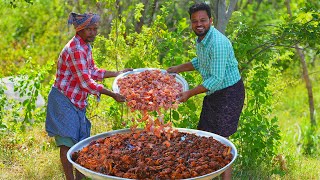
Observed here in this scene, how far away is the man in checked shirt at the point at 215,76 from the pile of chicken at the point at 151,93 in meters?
0.16

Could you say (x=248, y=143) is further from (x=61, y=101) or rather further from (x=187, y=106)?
(x=61, y=101)

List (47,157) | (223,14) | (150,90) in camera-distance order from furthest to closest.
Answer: (47,157) < (223,14) < (150,90)

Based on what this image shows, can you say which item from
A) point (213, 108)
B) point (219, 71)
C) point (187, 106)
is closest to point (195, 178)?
point (219, 71)

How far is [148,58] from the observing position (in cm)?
562

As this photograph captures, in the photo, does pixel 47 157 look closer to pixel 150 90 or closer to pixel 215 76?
pixel 150 90

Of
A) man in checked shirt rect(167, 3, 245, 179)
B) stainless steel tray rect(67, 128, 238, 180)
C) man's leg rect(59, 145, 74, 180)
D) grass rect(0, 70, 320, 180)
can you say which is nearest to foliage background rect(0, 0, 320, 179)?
grass rect(0, 70, 320, 180)

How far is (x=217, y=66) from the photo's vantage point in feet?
13.7

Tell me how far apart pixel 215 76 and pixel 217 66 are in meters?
0.08

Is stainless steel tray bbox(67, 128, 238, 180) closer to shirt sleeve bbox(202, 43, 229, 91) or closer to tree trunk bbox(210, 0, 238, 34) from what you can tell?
shirt sleeve bbox(202, 43, 229, 91)

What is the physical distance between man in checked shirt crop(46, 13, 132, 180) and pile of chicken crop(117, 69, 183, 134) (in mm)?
224

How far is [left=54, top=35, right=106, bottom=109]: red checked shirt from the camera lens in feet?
13.9

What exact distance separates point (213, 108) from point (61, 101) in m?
1.25

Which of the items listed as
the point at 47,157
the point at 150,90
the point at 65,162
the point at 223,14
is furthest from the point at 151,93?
the point at 47,157

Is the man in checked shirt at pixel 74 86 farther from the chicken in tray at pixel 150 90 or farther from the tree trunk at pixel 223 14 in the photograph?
the tree trunk at pixel 223 14
